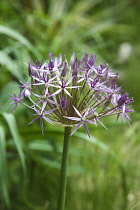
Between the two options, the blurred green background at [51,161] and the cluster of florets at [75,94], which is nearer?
the cluster of florets at [75,94]

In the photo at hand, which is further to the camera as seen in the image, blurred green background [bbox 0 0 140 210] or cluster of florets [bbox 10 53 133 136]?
blurred green background [bbox 0 0 140 210]

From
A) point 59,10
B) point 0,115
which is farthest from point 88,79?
point 59,10

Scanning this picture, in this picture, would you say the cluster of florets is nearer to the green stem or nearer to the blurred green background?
the green stem

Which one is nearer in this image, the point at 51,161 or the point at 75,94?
the point at 75,94

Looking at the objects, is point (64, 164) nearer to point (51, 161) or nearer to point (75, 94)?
point (75, 94)

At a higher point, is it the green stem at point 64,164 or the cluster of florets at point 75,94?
the cluster of florets at point 75,94

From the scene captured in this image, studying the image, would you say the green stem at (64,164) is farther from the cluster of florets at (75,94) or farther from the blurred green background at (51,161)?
the blurred green background at (51,161)

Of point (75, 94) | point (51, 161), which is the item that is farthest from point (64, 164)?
point (51, 161)

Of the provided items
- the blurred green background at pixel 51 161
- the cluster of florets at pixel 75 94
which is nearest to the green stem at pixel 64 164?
the cluster of florets at pixel 75 94

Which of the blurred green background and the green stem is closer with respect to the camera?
the green stem

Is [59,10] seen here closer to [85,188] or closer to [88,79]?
[85,188]

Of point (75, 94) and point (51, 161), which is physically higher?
point (75, 94)

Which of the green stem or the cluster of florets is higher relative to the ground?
the cluster of florets

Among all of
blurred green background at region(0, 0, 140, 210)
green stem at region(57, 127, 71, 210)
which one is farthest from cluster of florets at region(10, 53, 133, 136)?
blurred green background at region(0, 0, 140, 210)
